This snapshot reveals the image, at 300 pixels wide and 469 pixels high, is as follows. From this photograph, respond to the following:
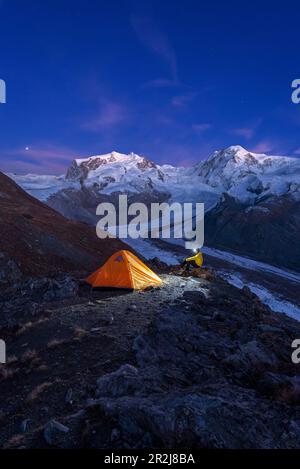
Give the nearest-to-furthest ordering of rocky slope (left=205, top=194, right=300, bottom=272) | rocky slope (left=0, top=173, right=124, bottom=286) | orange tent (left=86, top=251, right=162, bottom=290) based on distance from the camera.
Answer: orange tent (left=86, top=251, right=162, bottom=290), rocky slope (left=0, top=173, right=124, bottom=286), rocky slope (left=205, top=194, right=300, bottom=272)

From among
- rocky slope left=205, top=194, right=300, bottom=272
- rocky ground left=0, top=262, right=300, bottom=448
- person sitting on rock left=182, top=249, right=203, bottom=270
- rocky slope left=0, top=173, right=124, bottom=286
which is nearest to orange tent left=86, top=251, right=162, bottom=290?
rocky ground left=0, top=262, right=300, bottom=448

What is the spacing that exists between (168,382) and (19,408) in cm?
336

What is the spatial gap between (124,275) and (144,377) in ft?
30.3

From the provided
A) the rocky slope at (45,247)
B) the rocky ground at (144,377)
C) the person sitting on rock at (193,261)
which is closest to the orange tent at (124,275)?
the rocky ground at (144,377)

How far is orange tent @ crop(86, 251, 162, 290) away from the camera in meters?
17.6

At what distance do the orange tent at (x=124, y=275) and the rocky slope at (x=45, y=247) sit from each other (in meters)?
8.44

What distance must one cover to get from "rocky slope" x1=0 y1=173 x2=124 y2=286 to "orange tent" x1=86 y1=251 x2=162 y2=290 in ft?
27.7

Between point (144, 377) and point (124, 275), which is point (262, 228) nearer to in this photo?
point (124, 275)

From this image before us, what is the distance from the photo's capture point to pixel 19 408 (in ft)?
26.2

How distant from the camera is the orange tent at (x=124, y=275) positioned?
17625 millimetres

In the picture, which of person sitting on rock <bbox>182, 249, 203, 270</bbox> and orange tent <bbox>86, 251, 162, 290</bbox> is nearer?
orange tent <bbox>86, 251, 162, 290</bbox>

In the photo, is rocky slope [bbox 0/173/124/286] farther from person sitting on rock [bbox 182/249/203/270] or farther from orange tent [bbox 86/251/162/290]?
person sitting on rock [bbox 182/249/203/270]
